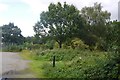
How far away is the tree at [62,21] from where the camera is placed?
127ft

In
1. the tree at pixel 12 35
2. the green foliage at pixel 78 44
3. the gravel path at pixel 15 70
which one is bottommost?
the gravel path at pixel 15 70

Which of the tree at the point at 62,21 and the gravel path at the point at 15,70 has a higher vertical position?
the tree at the point at 62,21

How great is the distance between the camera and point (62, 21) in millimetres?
39406

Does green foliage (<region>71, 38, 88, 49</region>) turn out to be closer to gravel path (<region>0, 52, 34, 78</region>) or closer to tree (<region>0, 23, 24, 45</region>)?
gravel path (<region>0, 52, 34, 78</region>)

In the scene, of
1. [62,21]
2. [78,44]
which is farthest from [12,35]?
[78,44]

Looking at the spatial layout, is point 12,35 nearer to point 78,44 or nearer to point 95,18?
point 95,18

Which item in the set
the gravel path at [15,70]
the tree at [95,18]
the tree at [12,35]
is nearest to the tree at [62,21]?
the tree at [95,18]

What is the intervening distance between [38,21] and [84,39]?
27.0ft

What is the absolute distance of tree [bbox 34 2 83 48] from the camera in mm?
38750

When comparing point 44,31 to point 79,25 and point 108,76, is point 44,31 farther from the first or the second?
point 108,76

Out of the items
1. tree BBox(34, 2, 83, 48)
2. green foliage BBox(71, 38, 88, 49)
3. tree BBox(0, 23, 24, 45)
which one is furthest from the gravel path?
tree BBox(0, 23, 24, 45)

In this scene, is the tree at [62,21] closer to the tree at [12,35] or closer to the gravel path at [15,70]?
the tree at [12,35]

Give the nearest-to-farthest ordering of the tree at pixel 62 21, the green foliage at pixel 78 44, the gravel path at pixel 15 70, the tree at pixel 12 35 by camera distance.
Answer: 1. the gravel path at pixel 15 70
2. the green foliage at pixel 78 44
3. the tree at pixel 62 21
4. the tree at pixel 12 35

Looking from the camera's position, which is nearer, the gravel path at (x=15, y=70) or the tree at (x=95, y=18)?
the gravel path at (x=15, y=70)
